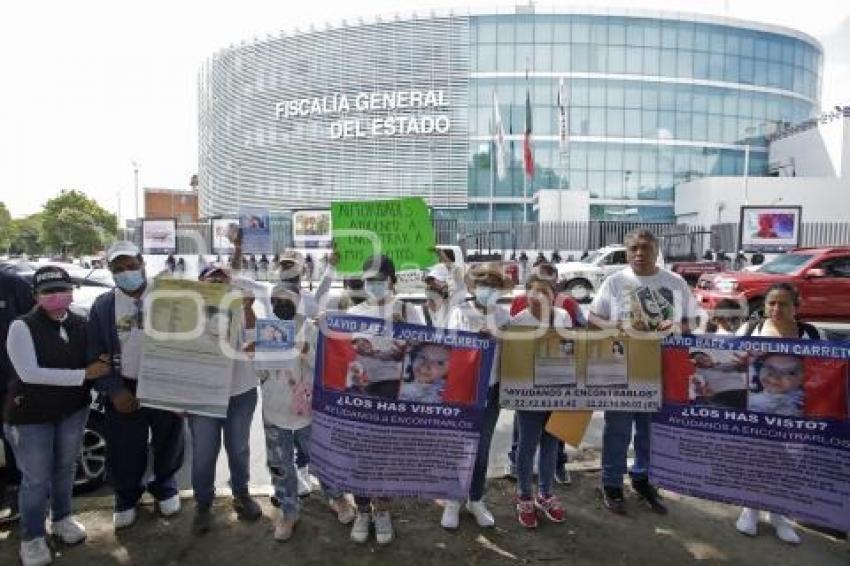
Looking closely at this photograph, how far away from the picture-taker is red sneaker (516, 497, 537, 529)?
416 cm

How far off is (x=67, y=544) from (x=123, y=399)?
38.6 inches

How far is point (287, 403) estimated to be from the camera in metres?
3.98

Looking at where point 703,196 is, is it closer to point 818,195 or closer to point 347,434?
point 818,195

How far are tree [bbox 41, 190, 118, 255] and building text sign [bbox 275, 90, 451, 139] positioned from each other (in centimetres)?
3548

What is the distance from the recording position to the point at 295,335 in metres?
4.02

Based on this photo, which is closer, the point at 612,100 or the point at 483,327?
the point at 483,327

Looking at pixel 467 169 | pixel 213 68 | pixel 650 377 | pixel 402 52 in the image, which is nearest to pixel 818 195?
pixel 467 169

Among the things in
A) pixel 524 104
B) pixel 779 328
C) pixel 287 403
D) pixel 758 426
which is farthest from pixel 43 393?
pixel 524 104

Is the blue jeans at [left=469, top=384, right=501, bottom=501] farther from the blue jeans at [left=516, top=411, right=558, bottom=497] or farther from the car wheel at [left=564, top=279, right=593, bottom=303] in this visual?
the car wheel at [left=564, top=279, right=593, bottom=303]

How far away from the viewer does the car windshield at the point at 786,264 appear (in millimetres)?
13320

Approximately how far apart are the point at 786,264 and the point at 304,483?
13092 mm

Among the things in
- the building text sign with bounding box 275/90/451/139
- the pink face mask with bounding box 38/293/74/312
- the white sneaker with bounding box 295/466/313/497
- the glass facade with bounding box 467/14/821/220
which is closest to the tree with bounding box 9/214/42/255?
the building text sign with bounding box 275/90/451/139

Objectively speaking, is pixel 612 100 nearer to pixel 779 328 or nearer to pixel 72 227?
pixel 779 328

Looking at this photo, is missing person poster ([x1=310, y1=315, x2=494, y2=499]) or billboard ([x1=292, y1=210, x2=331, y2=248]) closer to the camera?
missing person poster ([x1=310, y1=315, x2=494, y2=499])
